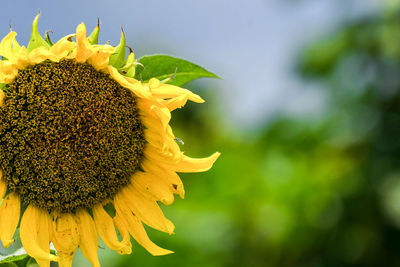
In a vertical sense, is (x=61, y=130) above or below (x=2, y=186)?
above

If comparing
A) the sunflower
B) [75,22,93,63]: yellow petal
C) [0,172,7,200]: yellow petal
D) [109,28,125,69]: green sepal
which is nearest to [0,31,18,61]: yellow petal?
the sunflower

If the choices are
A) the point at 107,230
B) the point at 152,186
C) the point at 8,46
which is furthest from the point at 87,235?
the point at 8,46

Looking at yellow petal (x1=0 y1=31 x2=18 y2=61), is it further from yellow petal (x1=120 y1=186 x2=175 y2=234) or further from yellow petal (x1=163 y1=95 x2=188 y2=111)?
yellow petal (x1=120 y1=186 x2=175 y2=234)

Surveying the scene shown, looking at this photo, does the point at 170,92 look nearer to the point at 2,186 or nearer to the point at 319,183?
the point at 2,186

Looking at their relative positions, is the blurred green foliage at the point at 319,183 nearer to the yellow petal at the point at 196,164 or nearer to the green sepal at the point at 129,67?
the yellow petal at the point at 196,164

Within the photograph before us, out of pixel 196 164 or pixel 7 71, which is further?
pixel 196 164

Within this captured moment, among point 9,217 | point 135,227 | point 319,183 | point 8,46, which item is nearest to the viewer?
point 8,46
